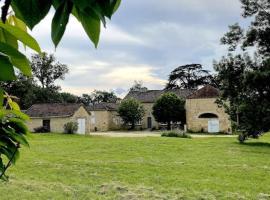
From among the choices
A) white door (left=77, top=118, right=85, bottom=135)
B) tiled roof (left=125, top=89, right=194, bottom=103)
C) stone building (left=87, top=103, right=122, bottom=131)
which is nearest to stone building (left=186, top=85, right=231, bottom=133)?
tiled roof (left=125, top=89, right=194, bottom=103)

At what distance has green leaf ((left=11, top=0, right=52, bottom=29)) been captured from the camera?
63cm

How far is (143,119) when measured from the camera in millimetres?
56844

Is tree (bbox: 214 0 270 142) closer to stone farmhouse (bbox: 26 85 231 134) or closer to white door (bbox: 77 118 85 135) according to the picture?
stone farmhouse (bbox: 26 85 231 134)

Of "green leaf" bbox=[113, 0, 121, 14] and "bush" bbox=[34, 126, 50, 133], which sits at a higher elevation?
"green leaf" bbox=[113, 0, 121, 14]

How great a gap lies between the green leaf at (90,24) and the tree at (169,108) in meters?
50.0

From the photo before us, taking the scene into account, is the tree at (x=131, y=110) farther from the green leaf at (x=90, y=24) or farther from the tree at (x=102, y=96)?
the green leaf at (x=90, y=24)

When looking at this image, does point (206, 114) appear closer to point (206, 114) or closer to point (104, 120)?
point (206, 114)

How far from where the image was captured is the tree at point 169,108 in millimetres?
50781

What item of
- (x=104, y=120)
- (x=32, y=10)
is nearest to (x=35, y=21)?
(x=32, y=10)

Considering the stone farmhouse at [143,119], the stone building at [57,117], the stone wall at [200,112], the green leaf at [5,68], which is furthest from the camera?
the stone wall at [200,112]

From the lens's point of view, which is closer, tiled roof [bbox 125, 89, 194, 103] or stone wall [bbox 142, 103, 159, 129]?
stone wall [bbox 142, 103, 159, 129]

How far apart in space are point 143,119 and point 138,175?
42.4 meters

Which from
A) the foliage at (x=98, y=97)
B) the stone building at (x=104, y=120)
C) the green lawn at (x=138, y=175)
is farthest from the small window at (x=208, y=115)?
the foliage at (x=98, y=97)

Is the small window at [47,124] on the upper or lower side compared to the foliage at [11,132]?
upper
